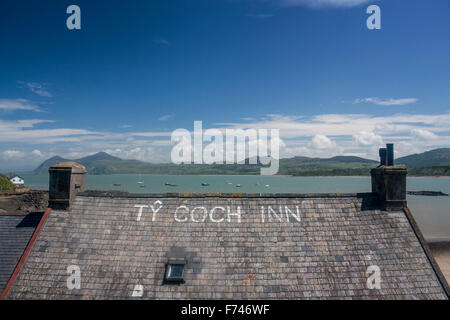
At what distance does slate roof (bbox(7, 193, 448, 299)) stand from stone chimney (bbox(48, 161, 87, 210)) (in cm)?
41

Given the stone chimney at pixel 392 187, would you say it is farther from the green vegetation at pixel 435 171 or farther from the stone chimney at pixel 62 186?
the green vegetation at pixel 435 171

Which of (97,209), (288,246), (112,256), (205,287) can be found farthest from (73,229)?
(288,246)

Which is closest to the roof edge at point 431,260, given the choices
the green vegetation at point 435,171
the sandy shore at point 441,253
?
the sandy shore at point 441,253

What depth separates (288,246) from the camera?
1067 centimetres

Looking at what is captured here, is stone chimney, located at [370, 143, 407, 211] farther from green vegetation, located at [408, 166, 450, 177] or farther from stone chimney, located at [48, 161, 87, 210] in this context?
green vegetation, located at [408, 166, 450, 177]

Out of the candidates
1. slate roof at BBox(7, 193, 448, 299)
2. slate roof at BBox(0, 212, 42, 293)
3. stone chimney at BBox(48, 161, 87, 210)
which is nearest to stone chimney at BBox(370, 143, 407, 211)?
slate roof at BBox(7, 193, 448, 299)

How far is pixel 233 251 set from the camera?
10.5 m

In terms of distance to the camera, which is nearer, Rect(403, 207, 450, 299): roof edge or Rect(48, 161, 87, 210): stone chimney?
Rect(403, 207, 450, 299): roof edge

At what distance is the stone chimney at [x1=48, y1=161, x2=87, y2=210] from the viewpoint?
12125mm

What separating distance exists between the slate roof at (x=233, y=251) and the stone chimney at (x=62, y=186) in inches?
16.0

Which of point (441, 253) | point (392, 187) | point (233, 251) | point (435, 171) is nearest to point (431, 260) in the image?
point (392, 187)

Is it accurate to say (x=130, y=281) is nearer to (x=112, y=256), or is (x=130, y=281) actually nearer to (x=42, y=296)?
(x=112, y=256)

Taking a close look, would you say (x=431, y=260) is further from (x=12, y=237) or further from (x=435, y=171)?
(x=435, y=171)

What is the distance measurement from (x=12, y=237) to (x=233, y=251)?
9.60 metres
